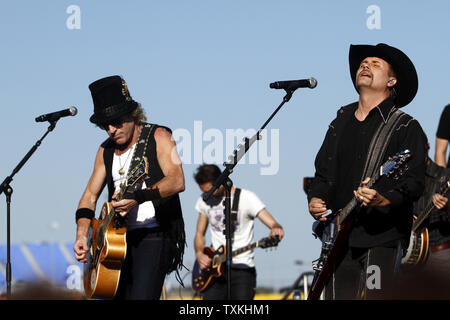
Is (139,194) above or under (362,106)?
under

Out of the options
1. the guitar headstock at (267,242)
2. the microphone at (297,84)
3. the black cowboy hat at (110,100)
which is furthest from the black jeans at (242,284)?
the microphone at (297,84)

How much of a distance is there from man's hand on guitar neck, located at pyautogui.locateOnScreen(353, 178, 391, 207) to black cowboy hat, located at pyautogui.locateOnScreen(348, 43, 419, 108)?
95 cm

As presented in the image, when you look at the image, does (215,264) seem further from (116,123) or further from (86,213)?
(116,123)

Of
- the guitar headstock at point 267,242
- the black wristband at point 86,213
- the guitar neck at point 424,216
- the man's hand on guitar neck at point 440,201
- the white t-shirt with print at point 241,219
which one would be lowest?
the guitar headstock at point 267,242

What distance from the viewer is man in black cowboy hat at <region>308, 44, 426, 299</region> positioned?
515 cm

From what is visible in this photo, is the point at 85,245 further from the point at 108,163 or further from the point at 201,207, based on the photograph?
the point at 201,207

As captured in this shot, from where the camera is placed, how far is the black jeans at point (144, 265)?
6036 millimetres

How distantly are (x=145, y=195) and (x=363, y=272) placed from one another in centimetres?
172

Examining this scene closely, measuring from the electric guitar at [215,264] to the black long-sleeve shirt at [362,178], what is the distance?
3.87m

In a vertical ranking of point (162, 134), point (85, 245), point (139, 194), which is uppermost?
point (162, 134)

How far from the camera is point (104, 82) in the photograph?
21.8 ft

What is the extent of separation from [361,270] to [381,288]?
52 cm

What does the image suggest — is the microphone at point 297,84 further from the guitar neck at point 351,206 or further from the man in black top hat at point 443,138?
the man in black top hat at point 443,138
